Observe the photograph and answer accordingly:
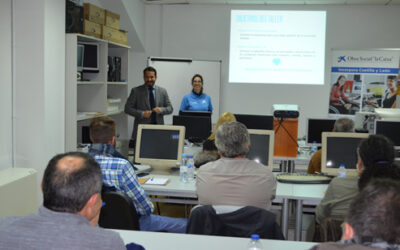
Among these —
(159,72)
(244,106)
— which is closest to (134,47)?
(159,72)

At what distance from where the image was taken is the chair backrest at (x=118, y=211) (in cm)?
236

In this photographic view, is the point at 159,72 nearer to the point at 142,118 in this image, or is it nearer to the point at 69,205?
the point at 142,118

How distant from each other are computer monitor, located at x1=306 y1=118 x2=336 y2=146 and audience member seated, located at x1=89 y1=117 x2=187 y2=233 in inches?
101

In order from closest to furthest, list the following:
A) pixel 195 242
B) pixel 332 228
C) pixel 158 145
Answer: pixel 195 242
pixel 332 228
pixel 158 145

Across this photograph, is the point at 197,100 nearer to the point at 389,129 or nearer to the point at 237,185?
the point at 389,129

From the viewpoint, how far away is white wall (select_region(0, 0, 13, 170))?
3.95m

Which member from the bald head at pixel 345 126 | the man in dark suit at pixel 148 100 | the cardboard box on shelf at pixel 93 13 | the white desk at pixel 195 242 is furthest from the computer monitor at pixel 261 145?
the cardboard box on shelf at pixel 93 13

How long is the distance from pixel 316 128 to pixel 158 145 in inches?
84.4

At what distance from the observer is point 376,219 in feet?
3.92

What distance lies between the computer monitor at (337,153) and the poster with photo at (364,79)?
4085 mm

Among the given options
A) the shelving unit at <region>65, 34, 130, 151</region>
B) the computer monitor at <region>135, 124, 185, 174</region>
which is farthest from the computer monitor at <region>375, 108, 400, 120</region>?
the shelving unit at <region>65, 34, 130, 151</region>

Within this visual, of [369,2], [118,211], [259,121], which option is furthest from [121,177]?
[369,2]

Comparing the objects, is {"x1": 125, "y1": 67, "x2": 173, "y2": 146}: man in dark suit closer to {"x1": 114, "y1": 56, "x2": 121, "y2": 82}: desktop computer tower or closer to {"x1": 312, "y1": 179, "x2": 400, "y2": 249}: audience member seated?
{"x1": 114, "y1": 56, "x2": 121, "y2": 82}: desktop computer tower

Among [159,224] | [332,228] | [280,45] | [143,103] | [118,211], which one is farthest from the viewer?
[280,45]
